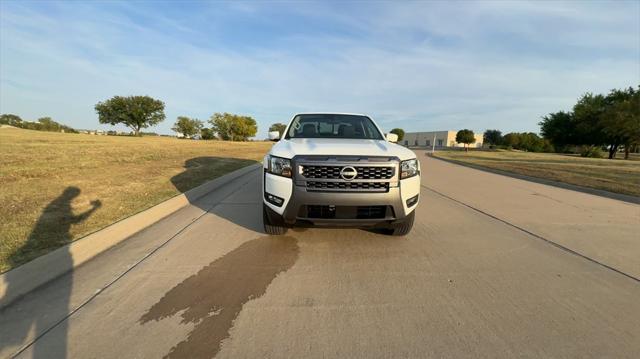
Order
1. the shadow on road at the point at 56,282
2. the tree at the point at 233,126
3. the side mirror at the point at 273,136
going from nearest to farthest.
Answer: the shadow on road at the point at 56,282
the side mirror at the point at 273,136
the tree at the point at 233,126

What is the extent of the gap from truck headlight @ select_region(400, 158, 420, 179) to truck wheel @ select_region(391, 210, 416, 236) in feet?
1.80

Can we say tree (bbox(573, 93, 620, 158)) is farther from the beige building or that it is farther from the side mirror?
the beige building

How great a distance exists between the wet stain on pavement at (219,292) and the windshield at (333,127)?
2.01 metres

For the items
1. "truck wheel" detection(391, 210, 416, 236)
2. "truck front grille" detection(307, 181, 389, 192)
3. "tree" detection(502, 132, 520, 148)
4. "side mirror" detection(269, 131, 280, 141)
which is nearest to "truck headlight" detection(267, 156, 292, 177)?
"truck front grille" detection(307, 181, 389, 192)

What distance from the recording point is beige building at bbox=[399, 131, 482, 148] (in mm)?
116162

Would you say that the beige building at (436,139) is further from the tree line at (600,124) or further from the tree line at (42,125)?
the tree line at (42,125)

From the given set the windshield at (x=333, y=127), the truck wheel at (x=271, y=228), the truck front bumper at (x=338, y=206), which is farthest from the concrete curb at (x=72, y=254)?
the windshield at (x=333, y=127)

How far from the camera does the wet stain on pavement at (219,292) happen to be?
240 centimetres

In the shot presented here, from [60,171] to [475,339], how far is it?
11.4 m

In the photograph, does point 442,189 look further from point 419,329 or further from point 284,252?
point 419,329

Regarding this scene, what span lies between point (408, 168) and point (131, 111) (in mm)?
80273

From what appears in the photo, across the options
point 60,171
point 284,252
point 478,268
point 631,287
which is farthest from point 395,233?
point 60,171

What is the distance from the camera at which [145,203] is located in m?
6.25

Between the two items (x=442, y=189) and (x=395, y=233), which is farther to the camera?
(x=442, y=189)
